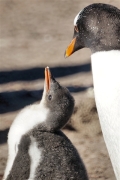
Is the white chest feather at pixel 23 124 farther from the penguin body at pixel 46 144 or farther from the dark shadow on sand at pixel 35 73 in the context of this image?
the dark shadow on sand at pixel 35 73

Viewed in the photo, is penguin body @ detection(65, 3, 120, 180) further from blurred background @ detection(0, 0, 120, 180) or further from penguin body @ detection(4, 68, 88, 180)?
blurred background @ detection(0, 0, 120, 180)

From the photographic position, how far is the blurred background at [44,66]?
4594mm

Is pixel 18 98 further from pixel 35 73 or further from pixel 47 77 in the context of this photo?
pixel 47 77

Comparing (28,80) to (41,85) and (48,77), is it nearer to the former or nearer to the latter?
(41,85)

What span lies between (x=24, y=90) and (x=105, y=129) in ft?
7.03

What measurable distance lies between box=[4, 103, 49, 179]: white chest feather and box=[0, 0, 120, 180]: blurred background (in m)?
0.49

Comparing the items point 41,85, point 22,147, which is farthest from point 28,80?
point 22,147

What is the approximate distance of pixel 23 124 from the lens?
371 cm

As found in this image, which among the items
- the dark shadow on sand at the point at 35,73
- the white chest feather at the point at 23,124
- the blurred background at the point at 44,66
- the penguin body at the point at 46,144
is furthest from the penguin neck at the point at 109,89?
the dark shadow on sand at the point at 35,73

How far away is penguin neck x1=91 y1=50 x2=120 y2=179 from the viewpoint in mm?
3201

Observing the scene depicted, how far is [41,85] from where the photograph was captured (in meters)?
5.49

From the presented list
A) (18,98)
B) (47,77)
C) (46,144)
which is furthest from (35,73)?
(46,144)

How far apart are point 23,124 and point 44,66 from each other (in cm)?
215

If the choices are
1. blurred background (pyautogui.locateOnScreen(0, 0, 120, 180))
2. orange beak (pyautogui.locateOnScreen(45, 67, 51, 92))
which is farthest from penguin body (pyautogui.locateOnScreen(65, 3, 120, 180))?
blurred background (pyautogui.locateOnScreen(0, 0, 120, 180))
